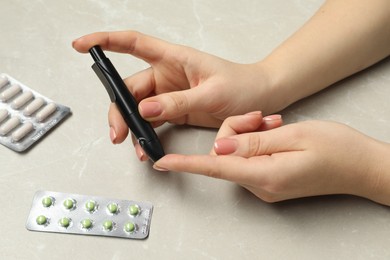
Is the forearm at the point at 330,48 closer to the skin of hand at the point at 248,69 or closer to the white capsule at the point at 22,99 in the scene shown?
the skin of hand at the point at 248,69

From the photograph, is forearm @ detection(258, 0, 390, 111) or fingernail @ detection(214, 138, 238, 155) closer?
fingernail @ detection(214, 138, 238, 155)

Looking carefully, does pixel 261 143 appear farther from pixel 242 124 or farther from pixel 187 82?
pixel 187 82

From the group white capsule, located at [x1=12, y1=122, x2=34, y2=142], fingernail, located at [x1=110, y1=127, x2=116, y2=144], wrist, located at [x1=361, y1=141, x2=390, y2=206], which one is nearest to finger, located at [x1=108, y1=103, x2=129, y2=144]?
fingernail, located at [x1=110, y1=127, x2=116, y2=144]

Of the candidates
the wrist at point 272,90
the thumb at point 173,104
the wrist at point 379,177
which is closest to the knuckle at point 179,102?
the thumb at point 173,104

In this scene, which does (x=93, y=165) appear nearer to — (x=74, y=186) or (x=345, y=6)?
(x=74, y=186)

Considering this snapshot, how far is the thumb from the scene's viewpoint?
1.49 feet

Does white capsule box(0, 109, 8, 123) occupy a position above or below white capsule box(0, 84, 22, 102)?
below

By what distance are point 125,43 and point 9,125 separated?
0.57ft

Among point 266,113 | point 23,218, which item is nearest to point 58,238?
point 23,218

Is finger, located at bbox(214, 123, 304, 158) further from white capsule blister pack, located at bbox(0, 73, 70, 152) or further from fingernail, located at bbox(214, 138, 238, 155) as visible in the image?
white capsule blister pack, located at bbox(0, 73, 70, 152)

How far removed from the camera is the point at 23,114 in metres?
0.54

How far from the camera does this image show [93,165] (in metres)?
0.51

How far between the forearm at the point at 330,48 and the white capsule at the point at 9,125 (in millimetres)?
315

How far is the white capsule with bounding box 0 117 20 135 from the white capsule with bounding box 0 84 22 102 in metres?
0.03
